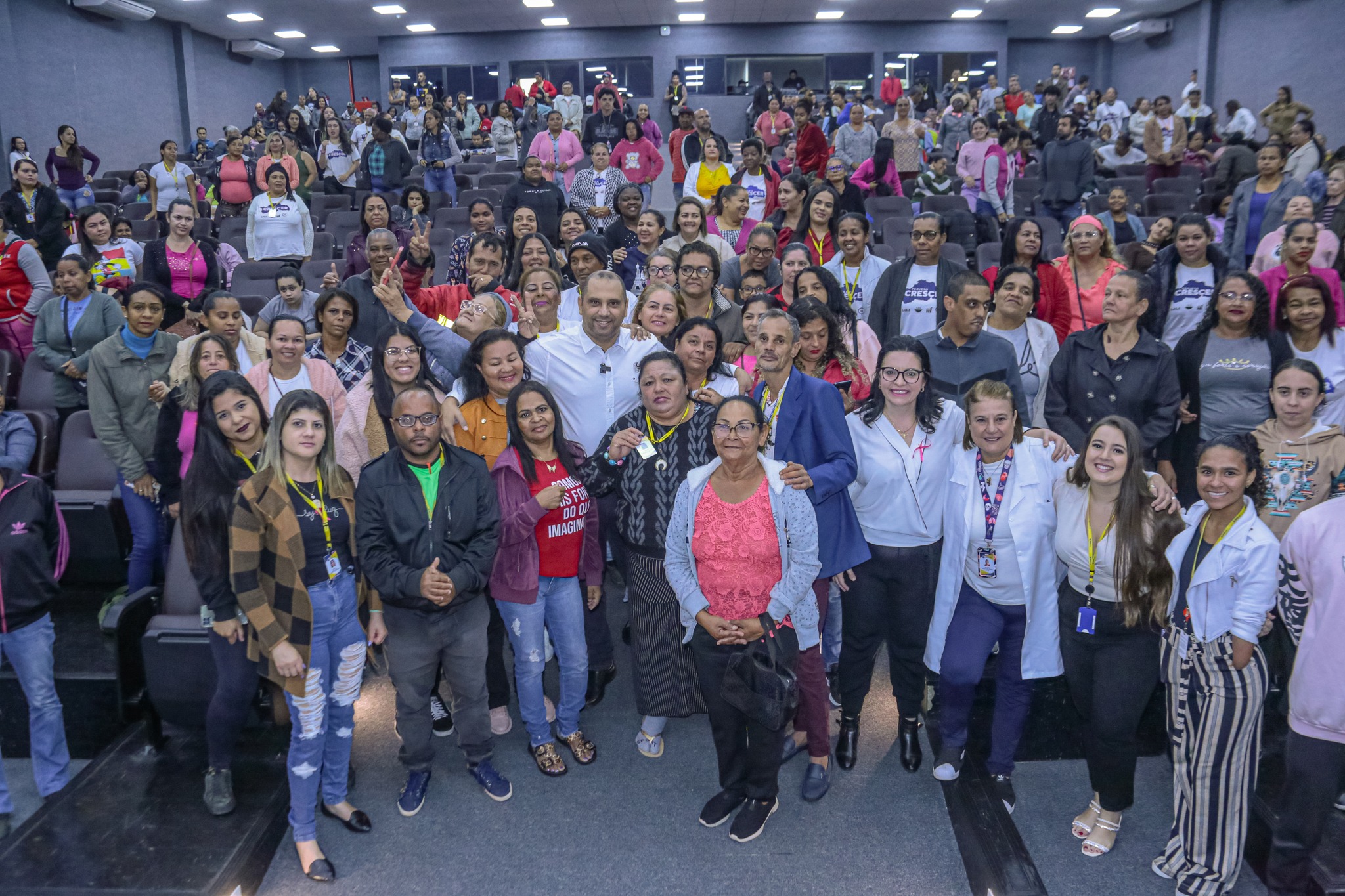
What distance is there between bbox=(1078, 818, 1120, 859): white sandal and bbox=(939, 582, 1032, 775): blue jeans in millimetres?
338

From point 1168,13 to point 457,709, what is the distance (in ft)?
72.5

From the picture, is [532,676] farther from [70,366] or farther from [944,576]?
[70,366]

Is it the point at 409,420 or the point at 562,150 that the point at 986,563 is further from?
the point at 562,150

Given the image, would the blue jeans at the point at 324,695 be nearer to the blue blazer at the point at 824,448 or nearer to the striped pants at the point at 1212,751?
the blue blazer at the point at 824,448

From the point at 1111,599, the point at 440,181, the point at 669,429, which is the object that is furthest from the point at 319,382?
the point at 440,181

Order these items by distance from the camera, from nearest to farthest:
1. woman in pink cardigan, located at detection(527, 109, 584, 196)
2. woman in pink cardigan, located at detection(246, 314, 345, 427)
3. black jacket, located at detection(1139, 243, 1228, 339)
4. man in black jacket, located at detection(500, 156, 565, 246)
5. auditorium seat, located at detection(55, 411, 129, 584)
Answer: woman in pink cardigan, located at detection(246, 314, 345, 427) < auditorium seat, located at detection(55, 411, 129, 584) < black jacket, located at detection(1139, 243, 1228, 339) < man in black jacket, located at detection(500, 156, 565, 246) < woman in pink cardigan, located at detection(527, 109, 584, 196)

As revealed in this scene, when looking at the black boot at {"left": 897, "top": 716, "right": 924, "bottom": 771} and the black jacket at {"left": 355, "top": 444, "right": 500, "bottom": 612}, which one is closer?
the black jacket at {"left": 355, "top": 444, "right": 500, "bottom": 612}

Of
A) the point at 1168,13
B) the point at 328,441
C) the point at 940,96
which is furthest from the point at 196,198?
the point at 1168,13

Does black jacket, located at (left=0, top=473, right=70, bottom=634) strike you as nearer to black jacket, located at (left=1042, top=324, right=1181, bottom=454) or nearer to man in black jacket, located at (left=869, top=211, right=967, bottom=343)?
man in black jacket, located at (left=869, top=211, right=967, bottom=343)

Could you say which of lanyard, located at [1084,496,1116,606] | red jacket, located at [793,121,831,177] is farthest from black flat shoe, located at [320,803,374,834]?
red jacket, located at [793,121,831,177]

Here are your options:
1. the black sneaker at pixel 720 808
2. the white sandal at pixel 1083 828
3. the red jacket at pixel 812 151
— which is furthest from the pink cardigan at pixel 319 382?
the red jacket at pixel 812 151

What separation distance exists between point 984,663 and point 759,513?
106 centimetres

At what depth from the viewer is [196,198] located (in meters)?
10.9

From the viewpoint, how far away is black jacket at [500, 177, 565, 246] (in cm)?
719
